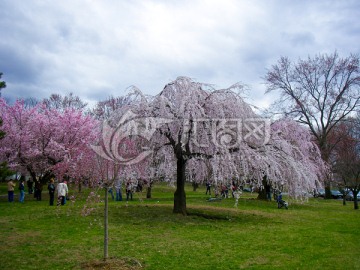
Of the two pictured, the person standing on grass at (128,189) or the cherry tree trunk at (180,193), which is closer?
the cherry tree trunk at (180,193)

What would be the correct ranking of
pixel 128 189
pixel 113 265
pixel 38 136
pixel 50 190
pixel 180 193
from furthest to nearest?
1. pixel 38 136
2. pixel 128 189
3. pixel 50 190
4. pixel 180 193
5. pixel 113 265

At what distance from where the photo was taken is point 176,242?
8.38 meters

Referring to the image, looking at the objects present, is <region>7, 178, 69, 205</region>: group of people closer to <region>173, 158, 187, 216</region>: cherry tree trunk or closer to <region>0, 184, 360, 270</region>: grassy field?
<region>0, 184, 360, 270</region>: grassy field

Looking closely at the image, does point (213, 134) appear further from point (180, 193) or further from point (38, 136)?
point (38, 136)

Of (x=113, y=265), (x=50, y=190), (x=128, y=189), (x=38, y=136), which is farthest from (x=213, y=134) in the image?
(x=38, y=136)

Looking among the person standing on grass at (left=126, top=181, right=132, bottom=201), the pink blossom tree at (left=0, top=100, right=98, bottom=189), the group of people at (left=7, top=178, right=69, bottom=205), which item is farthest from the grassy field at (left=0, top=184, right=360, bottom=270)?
the pink blossom tree at (left=0, top=100, right=98, bottom=189)

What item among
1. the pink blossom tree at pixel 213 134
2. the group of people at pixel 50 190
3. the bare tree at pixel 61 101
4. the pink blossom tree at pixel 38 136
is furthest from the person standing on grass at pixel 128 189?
the bare tree at pixel 61 101

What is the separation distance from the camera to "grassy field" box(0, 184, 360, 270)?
654 cm

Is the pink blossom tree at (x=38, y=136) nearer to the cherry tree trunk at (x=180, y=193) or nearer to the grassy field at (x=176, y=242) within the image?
the grassy field at (x=176, y=242)

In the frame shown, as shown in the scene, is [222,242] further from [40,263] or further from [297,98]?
[297,98]

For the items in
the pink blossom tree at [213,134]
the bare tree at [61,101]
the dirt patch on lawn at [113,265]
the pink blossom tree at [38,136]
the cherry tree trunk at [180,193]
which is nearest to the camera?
the dirt patch on lawn at [113,265]

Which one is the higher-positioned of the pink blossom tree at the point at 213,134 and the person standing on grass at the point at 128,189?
the pink blossom tree at the point at 213,134

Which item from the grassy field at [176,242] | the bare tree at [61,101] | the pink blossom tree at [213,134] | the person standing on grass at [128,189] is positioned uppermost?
the bare tree at [61,101]

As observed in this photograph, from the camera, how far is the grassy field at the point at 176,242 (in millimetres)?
6543
